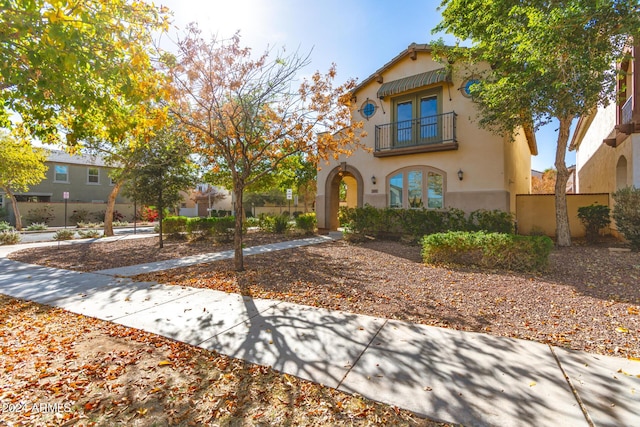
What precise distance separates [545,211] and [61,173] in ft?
119

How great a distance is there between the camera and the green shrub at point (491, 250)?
263 inches

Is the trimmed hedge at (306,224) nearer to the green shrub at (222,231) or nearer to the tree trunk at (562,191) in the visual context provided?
the green shrub at (222,231)

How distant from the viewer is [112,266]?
329 inches

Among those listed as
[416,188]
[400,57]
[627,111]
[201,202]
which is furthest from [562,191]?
[201,202]

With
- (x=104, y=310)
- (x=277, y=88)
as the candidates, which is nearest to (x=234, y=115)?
(x=277, y=88)

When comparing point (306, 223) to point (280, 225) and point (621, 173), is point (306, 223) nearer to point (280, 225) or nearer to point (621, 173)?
point (280, 225)

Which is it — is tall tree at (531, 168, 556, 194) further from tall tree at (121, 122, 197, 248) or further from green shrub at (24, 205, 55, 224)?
green shrub at (24, 205, 55, 224)

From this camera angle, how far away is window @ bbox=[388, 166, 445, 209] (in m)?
12.4

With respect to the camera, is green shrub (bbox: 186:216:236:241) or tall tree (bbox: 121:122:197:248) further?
green shrub (bbox: 186:216:236:241)

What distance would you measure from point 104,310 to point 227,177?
41.3ft

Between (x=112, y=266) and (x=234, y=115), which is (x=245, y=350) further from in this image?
(x=112, y=266)

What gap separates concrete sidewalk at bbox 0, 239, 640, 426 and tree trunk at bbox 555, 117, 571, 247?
7.88m

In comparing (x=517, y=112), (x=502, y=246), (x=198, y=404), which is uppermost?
(x=517, y=112)

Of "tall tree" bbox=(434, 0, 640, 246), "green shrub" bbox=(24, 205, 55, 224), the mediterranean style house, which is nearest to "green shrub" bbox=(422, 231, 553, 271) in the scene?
"tall tree" bbox=(434, 0, 640, 246)
